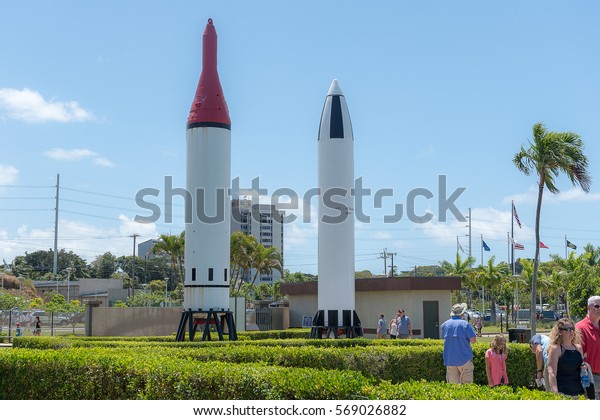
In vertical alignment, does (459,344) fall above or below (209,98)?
below

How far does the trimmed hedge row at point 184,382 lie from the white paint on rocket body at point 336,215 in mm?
12296

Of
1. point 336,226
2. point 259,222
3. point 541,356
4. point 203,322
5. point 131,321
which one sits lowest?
point 131,321

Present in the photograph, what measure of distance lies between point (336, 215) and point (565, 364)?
16.0 m

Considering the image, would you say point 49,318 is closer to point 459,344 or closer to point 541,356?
point 459,344

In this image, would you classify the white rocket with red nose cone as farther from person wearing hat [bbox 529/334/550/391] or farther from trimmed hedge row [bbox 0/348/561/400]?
person wearing hat [bbox 529/334/550/391]

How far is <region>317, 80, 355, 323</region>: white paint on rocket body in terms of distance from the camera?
78.8 ft

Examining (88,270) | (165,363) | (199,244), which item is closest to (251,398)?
(165,363)

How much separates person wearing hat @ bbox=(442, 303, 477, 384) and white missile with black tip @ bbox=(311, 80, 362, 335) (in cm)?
1200

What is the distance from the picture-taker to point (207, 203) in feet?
76.0

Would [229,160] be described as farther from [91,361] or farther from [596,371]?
[596,371]

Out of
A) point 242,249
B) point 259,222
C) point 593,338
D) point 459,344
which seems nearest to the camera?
point 593,338

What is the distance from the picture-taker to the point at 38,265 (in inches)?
4786

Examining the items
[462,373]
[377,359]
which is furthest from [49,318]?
[462,373]

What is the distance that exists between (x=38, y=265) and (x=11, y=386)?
116 meters
